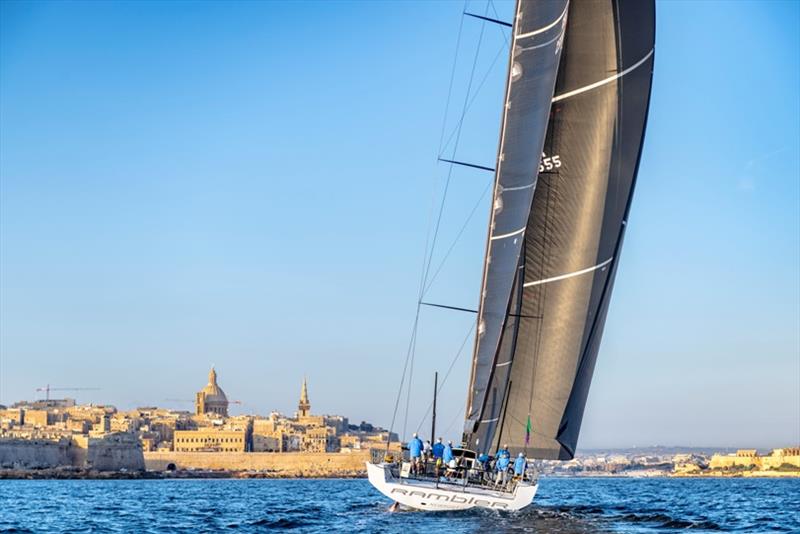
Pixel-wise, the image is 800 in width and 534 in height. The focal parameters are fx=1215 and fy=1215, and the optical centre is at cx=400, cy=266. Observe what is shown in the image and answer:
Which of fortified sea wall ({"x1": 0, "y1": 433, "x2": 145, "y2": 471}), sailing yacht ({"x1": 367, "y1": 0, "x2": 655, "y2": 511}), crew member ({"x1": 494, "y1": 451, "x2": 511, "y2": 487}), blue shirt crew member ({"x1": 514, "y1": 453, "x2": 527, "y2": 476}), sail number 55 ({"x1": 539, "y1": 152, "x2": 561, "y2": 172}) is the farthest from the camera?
fortified sea wall ({"x1": 0, "y1": 433, "x2": 145, "y2": 471})

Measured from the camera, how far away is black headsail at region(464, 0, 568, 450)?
21.0 metres

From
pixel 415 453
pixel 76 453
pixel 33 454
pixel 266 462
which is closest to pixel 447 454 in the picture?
pixel 415 453

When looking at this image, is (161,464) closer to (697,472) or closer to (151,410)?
(151,410)

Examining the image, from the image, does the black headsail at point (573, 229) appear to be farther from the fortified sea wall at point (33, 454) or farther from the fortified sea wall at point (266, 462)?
the fortified sea wall at point (266, 462)

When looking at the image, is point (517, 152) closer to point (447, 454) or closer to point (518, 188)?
point (518, 188)

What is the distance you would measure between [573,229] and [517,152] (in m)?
2.74

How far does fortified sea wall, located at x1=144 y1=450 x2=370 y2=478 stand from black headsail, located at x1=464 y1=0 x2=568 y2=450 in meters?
97.9

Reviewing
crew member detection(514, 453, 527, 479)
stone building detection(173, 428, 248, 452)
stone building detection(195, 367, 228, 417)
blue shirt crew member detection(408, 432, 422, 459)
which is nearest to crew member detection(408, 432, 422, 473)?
blue shirt crew member detection(408, 432, 422, 459)

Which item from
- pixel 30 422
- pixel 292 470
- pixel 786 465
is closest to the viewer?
pixel 786 465

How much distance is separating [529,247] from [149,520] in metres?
10.7

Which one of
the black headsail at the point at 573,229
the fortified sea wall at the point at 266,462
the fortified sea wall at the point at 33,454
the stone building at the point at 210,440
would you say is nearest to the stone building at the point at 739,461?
the fortified sea wall at the point at 266,462

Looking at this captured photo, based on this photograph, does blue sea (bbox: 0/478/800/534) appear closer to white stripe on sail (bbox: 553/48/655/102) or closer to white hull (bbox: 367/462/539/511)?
white hull (bbox: 367/462/539/511)

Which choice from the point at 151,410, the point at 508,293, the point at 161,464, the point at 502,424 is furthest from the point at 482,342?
the point at 151,410

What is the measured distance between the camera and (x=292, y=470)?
120000 mm
